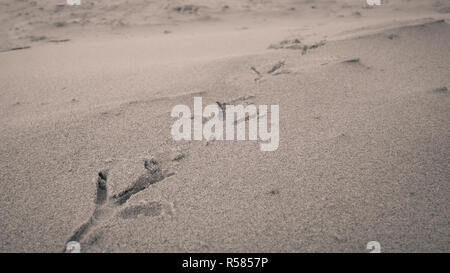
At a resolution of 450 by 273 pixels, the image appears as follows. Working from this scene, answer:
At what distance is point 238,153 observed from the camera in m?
1.23

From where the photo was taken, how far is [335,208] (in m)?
0.99

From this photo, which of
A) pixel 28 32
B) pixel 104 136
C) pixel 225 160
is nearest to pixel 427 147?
pixel 225 160

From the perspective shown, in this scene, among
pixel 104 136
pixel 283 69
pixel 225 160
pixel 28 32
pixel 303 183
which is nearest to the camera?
pixel 303 183

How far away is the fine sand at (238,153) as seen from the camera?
0.94 m

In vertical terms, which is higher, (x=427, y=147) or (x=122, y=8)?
(x=122, y=8)

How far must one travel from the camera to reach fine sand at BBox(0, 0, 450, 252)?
94 centimetres

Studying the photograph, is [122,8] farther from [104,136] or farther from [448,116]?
[448,116]

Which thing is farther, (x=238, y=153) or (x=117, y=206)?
(x=238, y=153)

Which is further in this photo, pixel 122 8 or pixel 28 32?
pixel 122 8

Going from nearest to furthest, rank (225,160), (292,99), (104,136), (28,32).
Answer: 1. (225,160)
2. (104,136)
3. (292,99)
4. (28,32)
